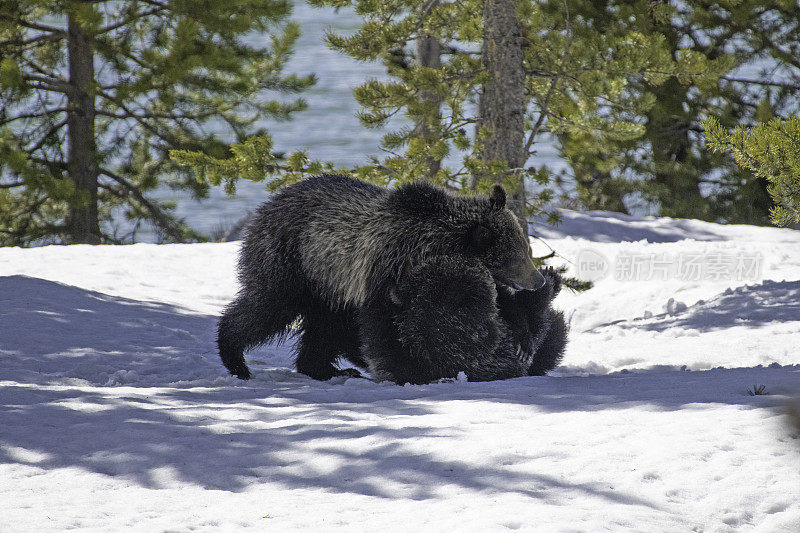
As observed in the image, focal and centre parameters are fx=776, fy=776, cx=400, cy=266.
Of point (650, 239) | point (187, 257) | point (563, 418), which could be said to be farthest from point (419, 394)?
point (650, 239)

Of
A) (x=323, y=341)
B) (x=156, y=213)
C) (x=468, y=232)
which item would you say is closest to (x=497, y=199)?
(x=468, y=232)

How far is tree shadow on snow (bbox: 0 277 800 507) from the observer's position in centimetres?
307

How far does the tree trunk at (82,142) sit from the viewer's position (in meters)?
14.7

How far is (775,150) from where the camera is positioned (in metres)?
5.97

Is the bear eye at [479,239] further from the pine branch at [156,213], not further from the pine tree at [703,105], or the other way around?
the pine branch at [156,213]

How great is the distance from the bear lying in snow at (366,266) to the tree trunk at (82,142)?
10.3 meters

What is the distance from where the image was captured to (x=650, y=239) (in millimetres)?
12609

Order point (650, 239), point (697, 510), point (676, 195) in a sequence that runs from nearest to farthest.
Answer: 1. point (697, 510)
2. point (650, 239)
3. point (676, 195)

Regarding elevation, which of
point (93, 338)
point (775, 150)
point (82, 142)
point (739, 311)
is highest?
point (82, 142)

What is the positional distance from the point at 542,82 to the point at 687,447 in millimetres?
6985

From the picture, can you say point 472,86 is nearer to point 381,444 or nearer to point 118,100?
point 381,444

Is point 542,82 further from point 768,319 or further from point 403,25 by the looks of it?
point 768,319

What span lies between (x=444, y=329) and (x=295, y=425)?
1.42 metres

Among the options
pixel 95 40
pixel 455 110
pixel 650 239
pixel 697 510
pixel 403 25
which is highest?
pixel 95 40
